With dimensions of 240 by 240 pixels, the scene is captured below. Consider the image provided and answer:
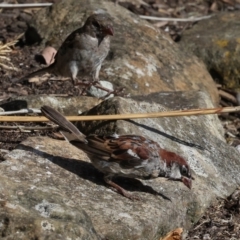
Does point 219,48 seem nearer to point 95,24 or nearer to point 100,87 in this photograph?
point 95,24

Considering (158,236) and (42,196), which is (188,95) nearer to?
(158,236)

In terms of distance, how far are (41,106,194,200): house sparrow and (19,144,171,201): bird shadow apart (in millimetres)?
118

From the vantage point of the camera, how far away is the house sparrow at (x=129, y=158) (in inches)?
222

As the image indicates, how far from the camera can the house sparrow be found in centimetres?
563

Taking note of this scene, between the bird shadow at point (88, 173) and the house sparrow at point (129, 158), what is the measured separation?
118mm

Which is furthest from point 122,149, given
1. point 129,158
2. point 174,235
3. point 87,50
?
point 87,50

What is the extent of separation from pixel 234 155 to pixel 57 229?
2.89 meters

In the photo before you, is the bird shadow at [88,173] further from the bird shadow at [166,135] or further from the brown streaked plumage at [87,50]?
the brown streaked plumage at [87,50]

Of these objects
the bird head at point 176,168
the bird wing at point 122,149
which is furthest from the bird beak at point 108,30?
Result: the bird head at point 176,168

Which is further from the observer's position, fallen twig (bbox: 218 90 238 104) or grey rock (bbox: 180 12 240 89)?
grey rock (bbox: 180 12 240 89)

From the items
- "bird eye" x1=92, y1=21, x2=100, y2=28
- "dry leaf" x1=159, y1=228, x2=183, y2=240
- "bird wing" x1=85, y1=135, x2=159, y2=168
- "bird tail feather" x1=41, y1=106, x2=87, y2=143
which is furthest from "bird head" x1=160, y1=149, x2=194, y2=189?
"bird eye" x1=92, y1=21, x2=100, y2=28

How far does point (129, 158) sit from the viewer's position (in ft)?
18.4

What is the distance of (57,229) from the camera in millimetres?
4547

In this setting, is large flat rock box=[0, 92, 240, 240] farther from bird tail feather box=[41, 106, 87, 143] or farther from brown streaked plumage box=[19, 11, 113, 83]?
brown streaked plumage box=[19, 11, 113, 83]
